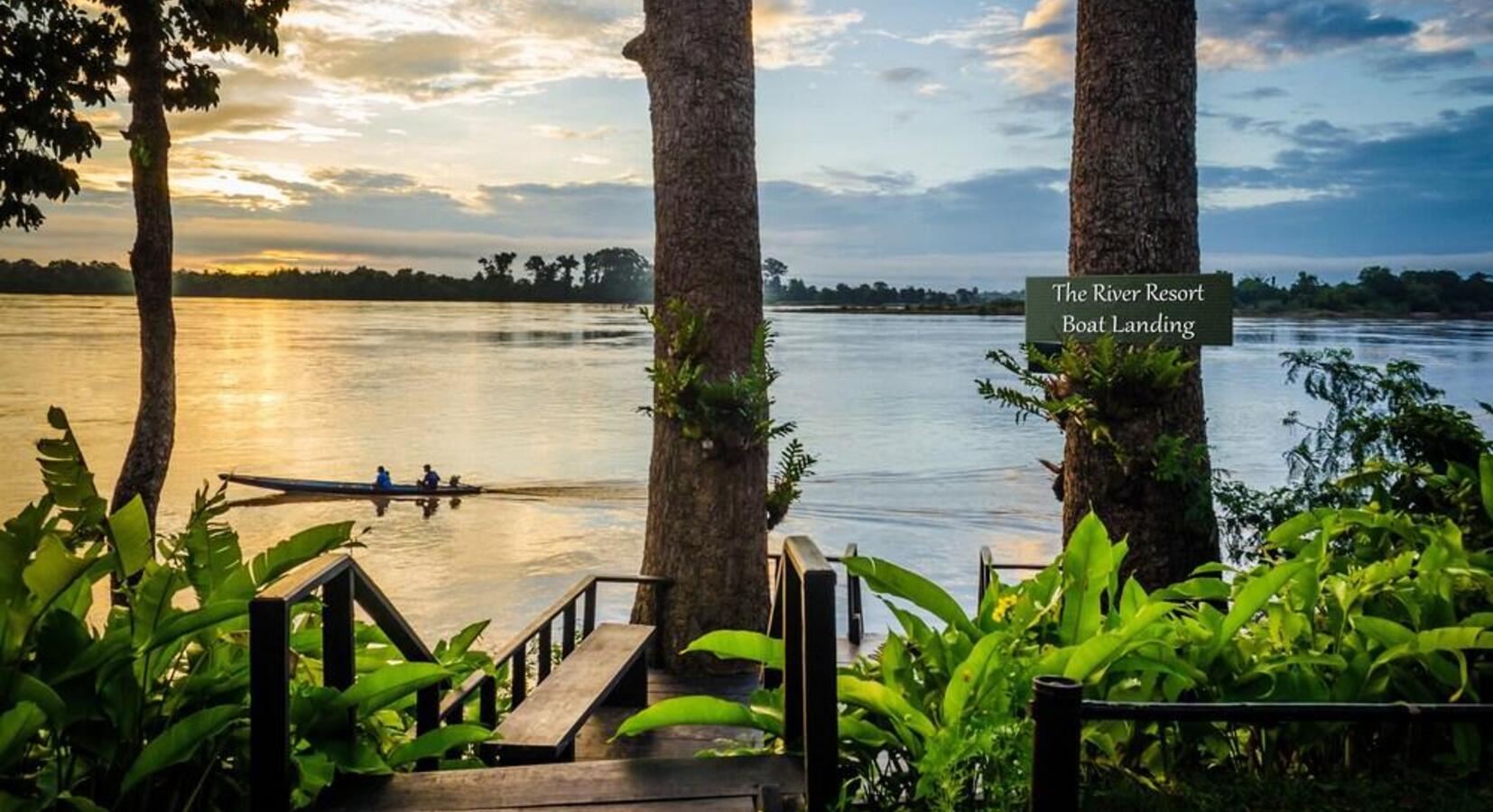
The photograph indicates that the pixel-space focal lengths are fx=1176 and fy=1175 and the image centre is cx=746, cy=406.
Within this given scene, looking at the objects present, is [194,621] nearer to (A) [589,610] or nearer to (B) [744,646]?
(B) [744,646]

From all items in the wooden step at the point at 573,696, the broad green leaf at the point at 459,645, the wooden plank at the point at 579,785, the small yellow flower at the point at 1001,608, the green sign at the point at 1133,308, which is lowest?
the wooden step at the point at 573,696

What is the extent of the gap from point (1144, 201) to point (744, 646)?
15.8ft

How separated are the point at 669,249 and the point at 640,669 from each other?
3402 mm

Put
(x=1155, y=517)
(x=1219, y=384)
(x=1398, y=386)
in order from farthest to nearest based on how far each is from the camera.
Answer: (x=1219, y=384) < (x=1398, y=386) < (x=1155, y=517)

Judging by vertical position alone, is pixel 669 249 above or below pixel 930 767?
above

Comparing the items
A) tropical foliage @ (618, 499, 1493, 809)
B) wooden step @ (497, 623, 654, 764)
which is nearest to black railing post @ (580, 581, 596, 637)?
wooden step @ (497, 623, 654, 764)

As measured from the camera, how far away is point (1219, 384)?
3910 inches

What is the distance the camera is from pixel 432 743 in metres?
3.59

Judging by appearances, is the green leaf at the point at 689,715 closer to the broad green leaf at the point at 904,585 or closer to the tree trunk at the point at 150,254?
the broad green leaf at the point at 904,585

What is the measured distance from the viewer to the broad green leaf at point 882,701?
9.83 ft

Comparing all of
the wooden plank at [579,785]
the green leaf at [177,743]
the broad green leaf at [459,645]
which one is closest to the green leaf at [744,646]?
the wooden plank at [579,785]

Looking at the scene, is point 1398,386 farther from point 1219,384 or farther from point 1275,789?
point 1219,384

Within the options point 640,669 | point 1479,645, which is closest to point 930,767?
point 1479,645

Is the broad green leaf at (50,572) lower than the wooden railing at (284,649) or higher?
higher
